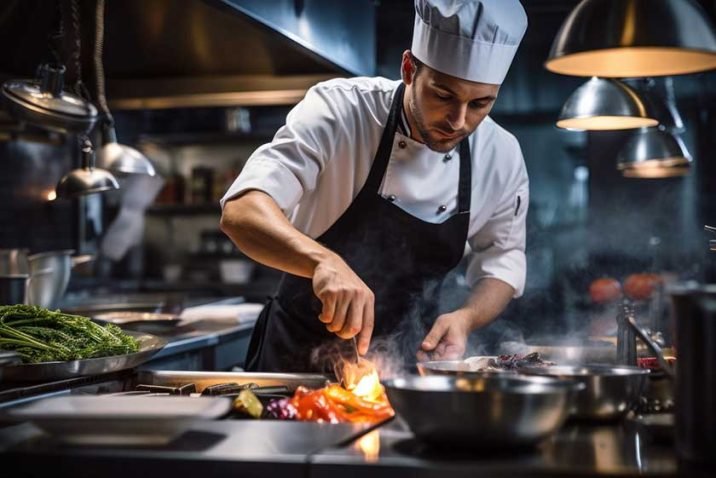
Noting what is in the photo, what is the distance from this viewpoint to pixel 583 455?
4.26ft

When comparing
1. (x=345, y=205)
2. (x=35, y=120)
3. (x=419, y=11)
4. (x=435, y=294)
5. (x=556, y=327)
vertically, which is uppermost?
(x=419, y=11)

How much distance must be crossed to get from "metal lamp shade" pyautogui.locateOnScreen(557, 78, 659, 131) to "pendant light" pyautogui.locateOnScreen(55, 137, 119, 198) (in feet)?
5.81

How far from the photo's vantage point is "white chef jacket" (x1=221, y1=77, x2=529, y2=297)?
2441 mm

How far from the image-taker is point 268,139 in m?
6.89

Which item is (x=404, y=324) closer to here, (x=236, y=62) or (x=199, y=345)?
(x=199, y=345)

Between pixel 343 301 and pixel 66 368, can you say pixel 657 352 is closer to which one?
pixel 343 301

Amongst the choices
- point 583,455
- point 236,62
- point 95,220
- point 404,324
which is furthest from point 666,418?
point 95,220

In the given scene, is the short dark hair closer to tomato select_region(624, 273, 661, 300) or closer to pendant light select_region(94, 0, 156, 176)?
pendant light select_region(94, 0, 156, 176)

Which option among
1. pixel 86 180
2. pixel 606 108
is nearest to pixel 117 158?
pixel 86 180

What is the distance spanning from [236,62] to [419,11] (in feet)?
6.24

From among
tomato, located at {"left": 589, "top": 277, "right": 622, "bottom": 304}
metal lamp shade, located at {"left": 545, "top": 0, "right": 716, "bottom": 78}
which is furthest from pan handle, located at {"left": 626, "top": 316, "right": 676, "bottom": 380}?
tomato, located at {"left": 589, "top": 277, "right": 622, "bottom": 304}

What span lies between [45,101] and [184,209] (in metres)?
4.19

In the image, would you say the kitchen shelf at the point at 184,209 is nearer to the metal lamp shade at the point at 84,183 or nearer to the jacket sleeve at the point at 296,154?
the metal lamp shade at the point at 84,183

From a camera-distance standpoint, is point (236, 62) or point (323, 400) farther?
point (236, 62)
